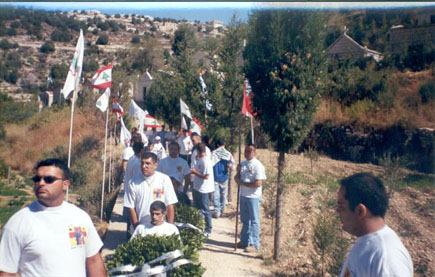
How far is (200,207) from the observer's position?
345 inches

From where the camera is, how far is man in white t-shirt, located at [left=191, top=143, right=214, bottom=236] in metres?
8.67

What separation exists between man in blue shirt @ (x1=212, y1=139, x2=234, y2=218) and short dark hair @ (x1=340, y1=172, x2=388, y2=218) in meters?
6.78

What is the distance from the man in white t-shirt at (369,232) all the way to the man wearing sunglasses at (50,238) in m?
1.90

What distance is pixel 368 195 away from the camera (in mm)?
2926

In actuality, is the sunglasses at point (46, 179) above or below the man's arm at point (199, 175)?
above

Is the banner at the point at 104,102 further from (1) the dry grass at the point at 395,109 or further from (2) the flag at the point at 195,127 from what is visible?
(1) the dry grass at the point at 395,109

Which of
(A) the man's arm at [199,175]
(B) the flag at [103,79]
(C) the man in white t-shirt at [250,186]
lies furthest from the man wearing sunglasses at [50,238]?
(B) the flag at [103,79]

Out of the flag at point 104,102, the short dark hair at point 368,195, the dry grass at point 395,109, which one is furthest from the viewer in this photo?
the dry grass at point 395,109

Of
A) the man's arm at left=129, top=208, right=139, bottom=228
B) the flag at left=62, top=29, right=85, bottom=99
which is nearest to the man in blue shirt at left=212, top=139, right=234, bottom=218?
the flag at left=62, top=29, right=85, bottom=99

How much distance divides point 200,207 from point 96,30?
61.7 meters

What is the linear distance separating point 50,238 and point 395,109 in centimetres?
2005

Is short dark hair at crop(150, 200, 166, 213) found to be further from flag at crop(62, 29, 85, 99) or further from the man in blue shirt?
the man in blue shirt

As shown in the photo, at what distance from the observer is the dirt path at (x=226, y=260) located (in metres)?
7.42

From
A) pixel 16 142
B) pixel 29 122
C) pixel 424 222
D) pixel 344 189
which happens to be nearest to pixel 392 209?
pixel 424 222
